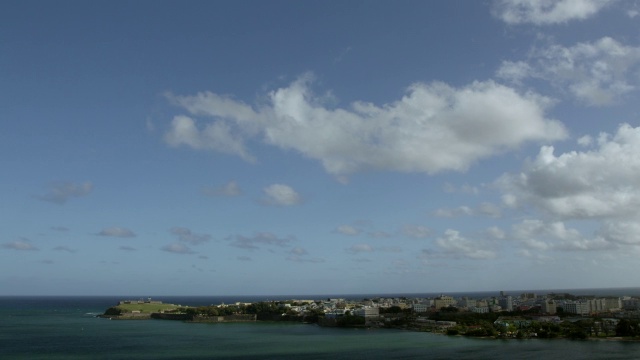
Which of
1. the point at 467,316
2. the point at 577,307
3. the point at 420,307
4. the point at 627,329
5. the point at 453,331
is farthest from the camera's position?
the point at 420,307

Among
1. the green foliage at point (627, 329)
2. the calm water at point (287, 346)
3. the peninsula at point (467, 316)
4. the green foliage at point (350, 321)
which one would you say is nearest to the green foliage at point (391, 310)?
the peninsula at point (467, 316)

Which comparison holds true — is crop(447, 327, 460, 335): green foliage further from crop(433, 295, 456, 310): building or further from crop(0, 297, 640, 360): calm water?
crop(433, 295, 456, 310): building

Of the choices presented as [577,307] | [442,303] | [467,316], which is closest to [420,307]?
[442,303]

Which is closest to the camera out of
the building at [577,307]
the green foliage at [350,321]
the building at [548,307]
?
the green foliage at [350,321]

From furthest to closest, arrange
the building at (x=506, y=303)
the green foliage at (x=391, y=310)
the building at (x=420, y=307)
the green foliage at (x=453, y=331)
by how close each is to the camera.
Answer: the building at (x=506, y=303) < the building at (x=420, y=307) < the green foliage at (x=391, y=310) < the green foliage at (x=453, y=331)

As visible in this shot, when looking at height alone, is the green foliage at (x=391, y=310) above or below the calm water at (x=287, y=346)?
above

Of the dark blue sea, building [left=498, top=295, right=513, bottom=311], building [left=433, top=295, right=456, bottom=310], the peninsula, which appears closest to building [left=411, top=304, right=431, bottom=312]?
the peninsula

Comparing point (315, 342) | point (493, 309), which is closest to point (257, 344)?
point (315, 342)

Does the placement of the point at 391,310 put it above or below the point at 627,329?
above

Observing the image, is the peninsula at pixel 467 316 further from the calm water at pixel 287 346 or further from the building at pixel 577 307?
the calm water at pixel 287 346

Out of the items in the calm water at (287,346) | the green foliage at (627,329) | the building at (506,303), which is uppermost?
the building at (506,303)

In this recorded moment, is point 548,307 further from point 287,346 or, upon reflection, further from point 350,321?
point 287,346
